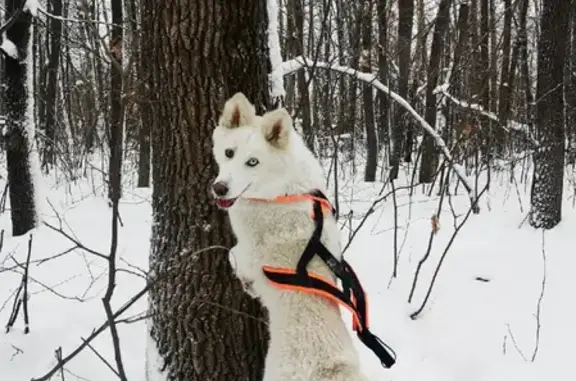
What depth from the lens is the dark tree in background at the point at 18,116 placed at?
766 cm

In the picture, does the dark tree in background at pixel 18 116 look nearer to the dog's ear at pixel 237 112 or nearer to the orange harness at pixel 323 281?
the dog's ear at pixel 237 112

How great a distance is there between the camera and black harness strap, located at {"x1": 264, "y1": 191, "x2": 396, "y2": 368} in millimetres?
2268

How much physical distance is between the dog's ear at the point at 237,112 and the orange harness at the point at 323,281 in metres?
0.35

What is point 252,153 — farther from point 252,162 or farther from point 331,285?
point 331,285

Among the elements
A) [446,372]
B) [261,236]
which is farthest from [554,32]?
[261,236]

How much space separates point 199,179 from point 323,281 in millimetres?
962

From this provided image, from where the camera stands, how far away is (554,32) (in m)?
7.30

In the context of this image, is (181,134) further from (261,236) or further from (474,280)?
(474,280)

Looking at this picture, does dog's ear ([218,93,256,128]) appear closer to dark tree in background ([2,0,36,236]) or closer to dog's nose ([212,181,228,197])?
dog's nose ([212,181,228,197])

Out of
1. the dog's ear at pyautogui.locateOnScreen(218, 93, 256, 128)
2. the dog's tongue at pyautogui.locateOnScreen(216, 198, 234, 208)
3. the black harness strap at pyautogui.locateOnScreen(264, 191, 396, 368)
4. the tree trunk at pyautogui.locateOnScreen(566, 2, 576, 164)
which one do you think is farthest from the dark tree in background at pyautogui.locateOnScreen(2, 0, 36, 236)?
the tree trunk at pyautogui.locateOnScreen(566, 2, 576, 164)

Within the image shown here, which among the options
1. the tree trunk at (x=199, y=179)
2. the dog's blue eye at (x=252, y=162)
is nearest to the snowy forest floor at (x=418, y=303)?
the tree trunk at (x=199, y=179)

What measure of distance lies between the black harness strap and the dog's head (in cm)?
24

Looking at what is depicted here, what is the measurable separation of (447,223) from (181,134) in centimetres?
505

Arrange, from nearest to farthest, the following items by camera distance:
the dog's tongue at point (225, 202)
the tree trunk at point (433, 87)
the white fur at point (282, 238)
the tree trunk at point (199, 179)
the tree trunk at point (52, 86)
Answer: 1. the white fur at point (282, 238)
2. the dog's tongue at point (225, 202)
3. the tree trunk at point (199, 179)
4. the tree trunk at point (433, 87)
5. the tree trunk at point (52, 86)
